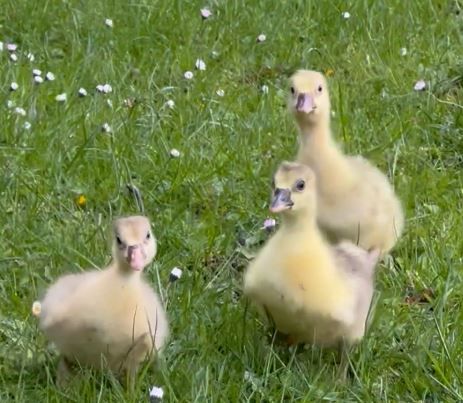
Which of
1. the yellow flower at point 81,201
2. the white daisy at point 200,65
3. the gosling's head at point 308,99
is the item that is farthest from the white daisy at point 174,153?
the white daisy at point 200,65

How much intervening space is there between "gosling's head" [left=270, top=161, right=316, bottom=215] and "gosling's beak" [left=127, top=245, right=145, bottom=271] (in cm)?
37

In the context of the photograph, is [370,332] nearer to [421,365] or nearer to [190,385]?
[421,365]

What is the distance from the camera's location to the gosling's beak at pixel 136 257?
2.92 meters

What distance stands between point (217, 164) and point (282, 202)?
50.3 inches

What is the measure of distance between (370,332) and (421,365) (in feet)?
0.56

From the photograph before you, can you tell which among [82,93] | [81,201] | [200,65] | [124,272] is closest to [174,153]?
[81,201]

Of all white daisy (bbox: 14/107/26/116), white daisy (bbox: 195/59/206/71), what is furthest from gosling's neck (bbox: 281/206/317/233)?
white daisy (bbox: 195/59/206/71)

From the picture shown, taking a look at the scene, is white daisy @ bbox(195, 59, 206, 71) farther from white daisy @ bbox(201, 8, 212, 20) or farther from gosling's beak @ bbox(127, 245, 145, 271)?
gosling's beak @ bbox(127, 245, 145, 271)

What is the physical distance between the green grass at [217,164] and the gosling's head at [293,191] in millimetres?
362

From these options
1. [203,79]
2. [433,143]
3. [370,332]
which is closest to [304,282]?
[370,332]

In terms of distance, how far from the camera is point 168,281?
3.62 m

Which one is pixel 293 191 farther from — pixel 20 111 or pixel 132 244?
pixel 20 111

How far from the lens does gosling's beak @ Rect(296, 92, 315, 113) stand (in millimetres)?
3635

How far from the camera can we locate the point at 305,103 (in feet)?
11.9
